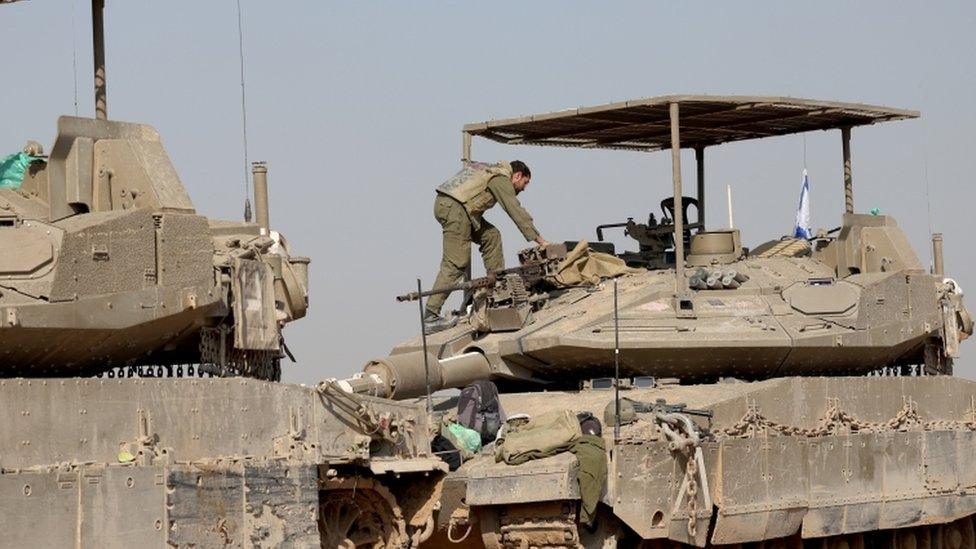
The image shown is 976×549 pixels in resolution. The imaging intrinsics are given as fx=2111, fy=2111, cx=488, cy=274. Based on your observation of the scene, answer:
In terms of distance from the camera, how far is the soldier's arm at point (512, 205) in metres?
22.8

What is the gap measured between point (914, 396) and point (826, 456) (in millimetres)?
2410

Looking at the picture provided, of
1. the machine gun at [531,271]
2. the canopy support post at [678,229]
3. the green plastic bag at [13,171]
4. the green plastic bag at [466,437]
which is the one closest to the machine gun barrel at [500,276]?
the machine gun at [531,271]

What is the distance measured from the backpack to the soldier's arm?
3.18m

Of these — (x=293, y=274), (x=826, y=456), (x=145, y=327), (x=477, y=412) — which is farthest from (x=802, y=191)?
(x=145, y=327)

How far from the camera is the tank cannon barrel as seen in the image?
19.2 metres

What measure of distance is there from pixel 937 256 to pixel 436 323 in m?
7.09

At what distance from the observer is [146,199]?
15906mm

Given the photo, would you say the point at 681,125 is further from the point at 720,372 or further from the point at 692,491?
the point at 692,491

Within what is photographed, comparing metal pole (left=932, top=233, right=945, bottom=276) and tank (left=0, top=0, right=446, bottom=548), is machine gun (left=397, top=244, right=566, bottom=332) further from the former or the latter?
metal pole (left=932, top=233, right=945, bottom=276)

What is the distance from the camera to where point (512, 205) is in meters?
22.9

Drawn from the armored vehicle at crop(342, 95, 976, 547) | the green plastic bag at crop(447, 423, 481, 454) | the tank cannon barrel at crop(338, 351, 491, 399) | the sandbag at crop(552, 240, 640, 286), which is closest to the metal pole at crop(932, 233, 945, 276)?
the armored vehicle at crop(342, 95, 976, 547)

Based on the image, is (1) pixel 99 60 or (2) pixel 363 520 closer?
(1) pixel 99 60

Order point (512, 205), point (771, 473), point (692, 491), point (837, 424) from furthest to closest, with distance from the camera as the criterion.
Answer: point (512, 205) < point (837, 424) < point (771, 473) < point (692, 491)

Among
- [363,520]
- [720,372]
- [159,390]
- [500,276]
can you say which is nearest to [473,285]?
[500,276]
